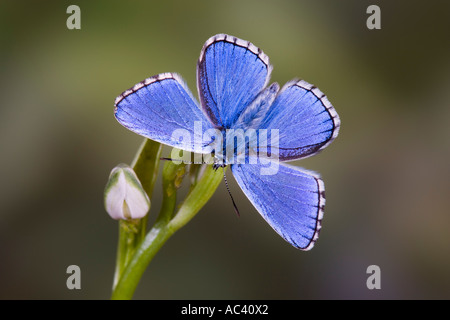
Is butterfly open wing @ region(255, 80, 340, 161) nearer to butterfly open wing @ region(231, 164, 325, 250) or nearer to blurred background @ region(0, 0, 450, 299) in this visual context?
butterfly open wing @ region(231, 164, 325, 250)

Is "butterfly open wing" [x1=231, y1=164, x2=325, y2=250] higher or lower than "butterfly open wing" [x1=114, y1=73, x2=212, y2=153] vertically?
lower

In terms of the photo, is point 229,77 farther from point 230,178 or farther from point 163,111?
point 230,178

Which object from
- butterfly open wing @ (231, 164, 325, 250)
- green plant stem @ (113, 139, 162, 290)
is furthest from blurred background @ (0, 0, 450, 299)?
butterfly open wing @ (231, 164, 325, 250)

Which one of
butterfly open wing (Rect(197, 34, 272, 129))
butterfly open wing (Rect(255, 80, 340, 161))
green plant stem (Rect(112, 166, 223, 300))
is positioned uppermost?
butterfly open wing (Rect(197, 34, 272, 129))

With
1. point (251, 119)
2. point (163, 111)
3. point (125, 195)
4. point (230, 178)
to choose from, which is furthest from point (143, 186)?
point (230, 178)
